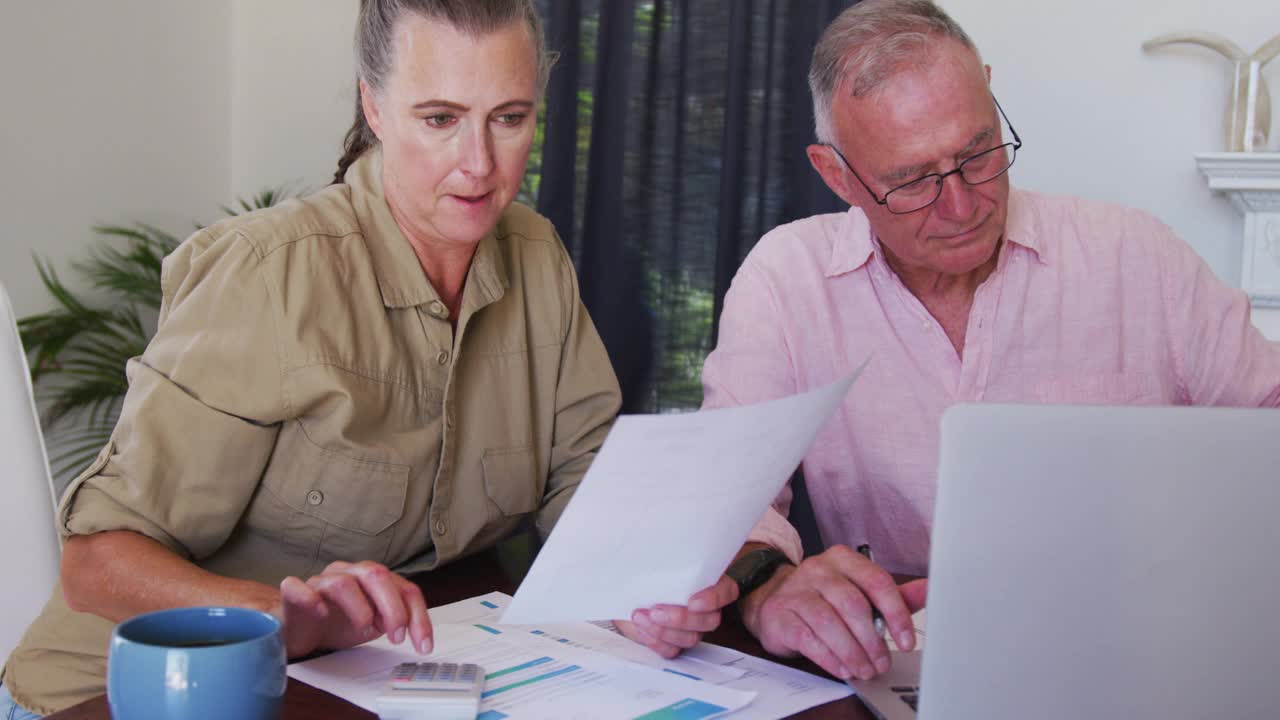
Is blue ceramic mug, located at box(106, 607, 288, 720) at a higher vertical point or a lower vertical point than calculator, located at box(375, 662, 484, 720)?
higher

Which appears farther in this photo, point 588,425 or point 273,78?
point 273,78

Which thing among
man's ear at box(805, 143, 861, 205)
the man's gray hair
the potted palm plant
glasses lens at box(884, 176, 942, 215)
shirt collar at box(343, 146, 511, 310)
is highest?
the man's gray hair

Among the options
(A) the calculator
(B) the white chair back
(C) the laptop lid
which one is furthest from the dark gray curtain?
(C) the laptop lid

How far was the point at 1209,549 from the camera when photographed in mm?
628

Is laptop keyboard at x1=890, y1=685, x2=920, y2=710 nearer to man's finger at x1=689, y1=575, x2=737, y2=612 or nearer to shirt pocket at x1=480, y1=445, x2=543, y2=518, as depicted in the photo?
man's finger at x1=689, y1=575, x2=737, y2=612

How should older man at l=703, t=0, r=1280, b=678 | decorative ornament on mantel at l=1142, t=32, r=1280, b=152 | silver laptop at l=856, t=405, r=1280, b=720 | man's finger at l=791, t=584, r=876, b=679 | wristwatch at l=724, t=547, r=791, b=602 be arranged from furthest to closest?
decorative ornament on mantel at l=1142, t=32, r=1280, b=152, older man at l=703, t=0, r=1280, b=678, wristwatch at l=724, t=547, r=791, b=602, man's finger at l=791, t=584, r=876, b=679, silver laptop at l=856, t=405, r=1280, b=720

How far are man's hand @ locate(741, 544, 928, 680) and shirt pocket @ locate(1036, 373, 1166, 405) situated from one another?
642 millimetres

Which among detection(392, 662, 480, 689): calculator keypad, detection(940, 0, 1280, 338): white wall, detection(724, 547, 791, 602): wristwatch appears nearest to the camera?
detection(392, 662, 480, 689): calculator keypad

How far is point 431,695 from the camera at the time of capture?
0.81m

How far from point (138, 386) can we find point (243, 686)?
0.61 metres

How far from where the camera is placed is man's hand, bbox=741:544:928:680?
934 millimetres

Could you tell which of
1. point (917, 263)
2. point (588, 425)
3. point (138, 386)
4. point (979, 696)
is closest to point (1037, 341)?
point (917, 263)

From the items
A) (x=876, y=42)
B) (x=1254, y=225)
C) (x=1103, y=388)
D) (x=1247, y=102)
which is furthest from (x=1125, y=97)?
(x=876, y=42)

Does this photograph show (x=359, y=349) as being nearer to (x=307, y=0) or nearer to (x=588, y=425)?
Answer: (x=588, y=425)
